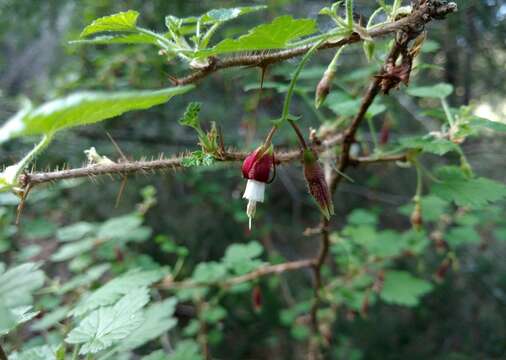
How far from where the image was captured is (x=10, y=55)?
611cm

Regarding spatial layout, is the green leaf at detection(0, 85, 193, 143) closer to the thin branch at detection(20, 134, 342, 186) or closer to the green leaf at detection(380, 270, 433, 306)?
the thin branch at detection(20, 134, 342, 186)

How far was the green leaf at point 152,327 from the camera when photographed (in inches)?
46.8

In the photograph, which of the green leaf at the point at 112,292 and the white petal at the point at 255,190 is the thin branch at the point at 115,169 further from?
the green leaf at the point at 112,292

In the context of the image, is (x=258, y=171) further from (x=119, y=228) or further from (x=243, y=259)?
(x=119, y=228)

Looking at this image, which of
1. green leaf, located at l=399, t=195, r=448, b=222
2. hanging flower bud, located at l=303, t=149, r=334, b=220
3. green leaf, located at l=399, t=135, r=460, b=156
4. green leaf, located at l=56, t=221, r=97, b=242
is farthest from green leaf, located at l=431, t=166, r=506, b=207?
green leaf, located at l=56, t=221, r=97, b=242

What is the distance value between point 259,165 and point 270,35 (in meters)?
0.27

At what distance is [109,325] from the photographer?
1020mm

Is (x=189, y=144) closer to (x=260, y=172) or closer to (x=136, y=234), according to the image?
(x=136, y=234)

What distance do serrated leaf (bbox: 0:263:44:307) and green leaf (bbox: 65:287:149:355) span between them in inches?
11.2

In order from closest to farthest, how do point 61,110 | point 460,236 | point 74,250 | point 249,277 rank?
1. point 61,110
2. point 249,277
3. point 74,250
4. point 460,236

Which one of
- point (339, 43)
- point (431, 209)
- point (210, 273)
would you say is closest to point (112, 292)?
point (210, 273)

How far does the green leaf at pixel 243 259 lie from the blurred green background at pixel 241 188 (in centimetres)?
114

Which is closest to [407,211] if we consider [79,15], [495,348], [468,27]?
[468,27]

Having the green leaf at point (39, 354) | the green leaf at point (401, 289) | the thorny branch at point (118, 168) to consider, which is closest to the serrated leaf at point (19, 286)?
the thorny branch at point (118, 168)
